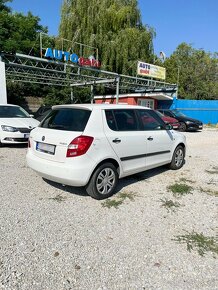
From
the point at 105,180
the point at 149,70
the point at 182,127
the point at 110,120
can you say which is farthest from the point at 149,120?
the point at 149,70

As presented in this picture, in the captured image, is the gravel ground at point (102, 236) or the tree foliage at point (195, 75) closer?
the gravel ground at point (102, 236)

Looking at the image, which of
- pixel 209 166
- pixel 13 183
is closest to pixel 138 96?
pixel 209 166

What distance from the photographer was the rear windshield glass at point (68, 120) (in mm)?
3987

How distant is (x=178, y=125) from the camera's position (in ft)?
51.7

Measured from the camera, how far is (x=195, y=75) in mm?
35250

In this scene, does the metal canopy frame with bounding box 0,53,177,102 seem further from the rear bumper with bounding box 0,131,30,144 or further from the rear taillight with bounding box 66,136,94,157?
the rear taillight with bounding box 66,136,94,157

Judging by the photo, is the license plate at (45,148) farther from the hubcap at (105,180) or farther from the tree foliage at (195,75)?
the tree foliage at (195,75)

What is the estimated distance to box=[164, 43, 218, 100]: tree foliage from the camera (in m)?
34.9

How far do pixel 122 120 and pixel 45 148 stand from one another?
4.89 feet

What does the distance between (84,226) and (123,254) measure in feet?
2.55

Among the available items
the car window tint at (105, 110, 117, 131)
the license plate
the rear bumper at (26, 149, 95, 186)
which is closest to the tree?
the car window tint at (105, 110, 117, 131)

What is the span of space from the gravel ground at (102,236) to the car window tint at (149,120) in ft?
3.97

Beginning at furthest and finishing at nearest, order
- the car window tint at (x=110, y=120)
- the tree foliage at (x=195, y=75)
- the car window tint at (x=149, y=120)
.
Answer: the tree foliage at (x=195, y=75) < the car window tint at (x=149, y=120) < the car window tint at (x=110, y=120)

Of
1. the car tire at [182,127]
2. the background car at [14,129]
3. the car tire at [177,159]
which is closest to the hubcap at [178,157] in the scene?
the car tire at [177,159]
